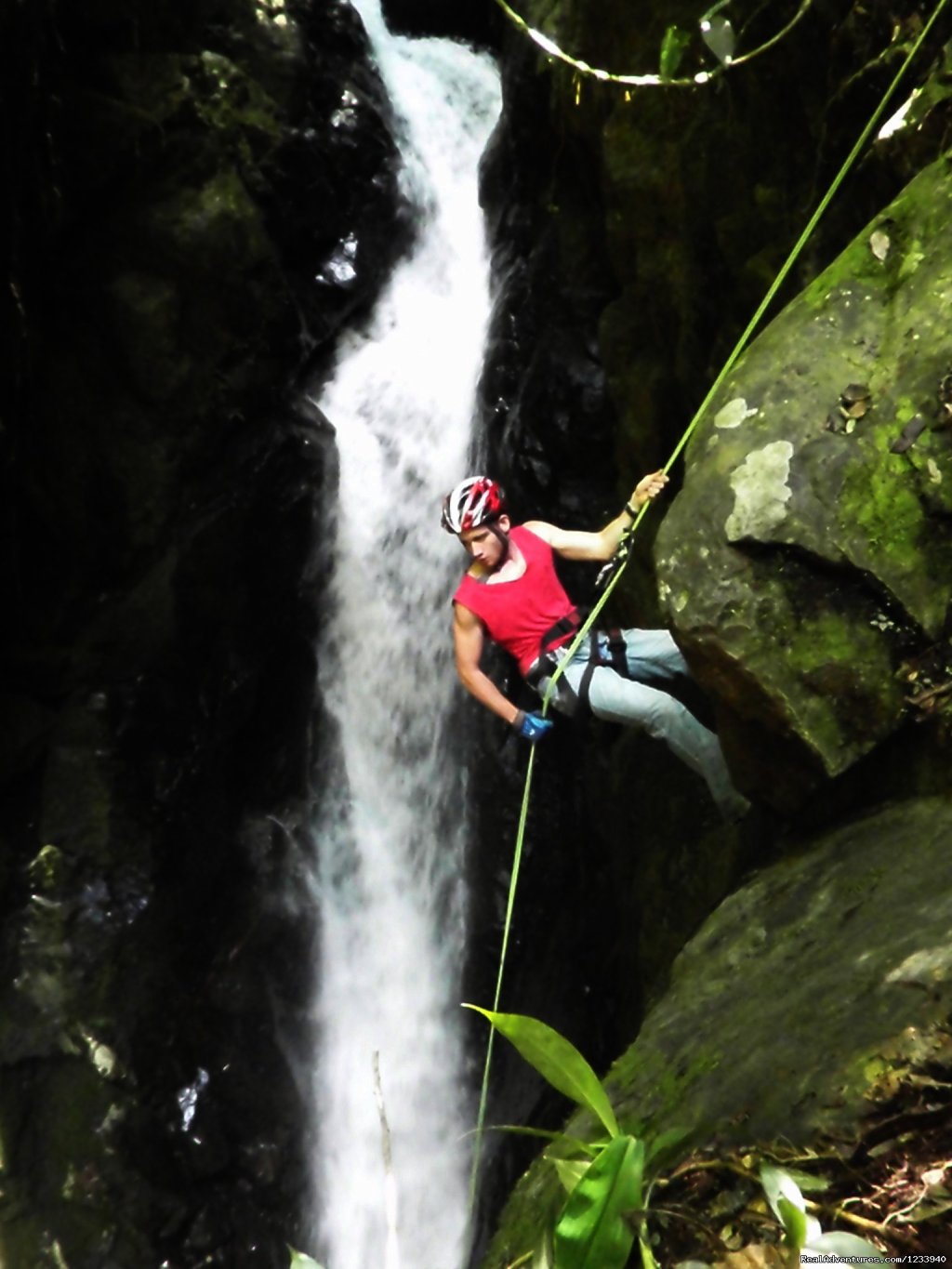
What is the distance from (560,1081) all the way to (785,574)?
5.55ft

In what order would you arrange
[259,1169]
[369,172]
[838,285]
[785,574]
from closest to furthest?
[785,574]
[838,285]
[259,1169]
[369,172]

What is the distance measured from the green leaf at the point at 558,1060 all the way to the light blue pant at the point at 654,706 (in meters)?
1.94

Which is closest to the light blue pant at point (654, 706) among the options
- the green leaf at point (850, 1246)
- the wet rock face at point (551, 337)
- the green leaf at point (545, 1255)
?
the green leaf at point (545, 1255)

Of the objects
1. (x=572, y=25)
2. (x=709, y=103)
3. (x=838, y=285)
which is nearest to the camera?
(x=838, y=285)

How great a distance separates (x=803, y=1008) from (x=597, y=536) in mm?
2209

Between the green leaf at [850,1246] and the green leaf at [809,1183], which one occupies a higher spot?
the green leaf at [850,1246]

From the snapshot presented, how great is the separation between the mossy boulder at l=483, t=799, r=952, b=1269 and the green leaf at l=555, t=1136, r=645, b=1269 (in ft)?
0.91

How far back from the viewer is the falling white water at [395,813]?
6410mm

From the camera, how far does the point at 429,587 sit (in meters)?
A: 7.19

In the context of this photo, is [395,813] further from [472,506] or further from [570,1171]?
[570,1171]

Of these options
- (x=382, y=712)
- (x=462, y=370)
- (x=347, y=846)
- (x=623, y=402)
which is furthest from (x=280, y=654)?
(x=623, y=402)

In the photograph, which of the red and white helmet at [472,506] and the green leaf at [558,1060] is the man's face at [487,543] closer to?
the red and white helmet at [472,506]

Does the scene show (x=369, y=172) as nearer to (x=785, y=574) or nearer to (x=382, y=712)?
(x=382, y=712)

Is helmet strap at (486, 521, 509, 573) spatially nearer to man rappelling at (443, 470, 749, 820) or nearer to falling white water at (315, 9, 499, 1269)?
man rappelling at (443, 470, 749, 820)
